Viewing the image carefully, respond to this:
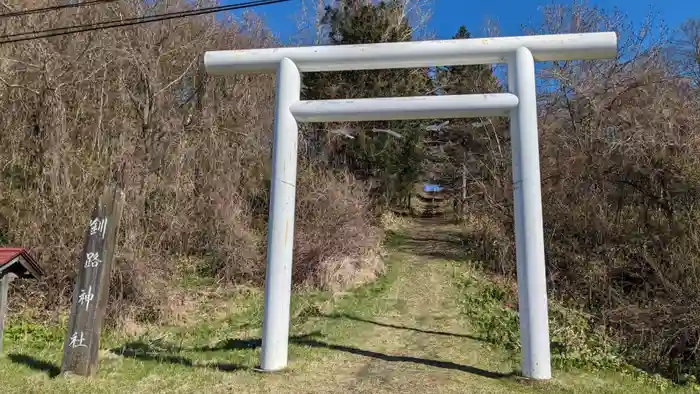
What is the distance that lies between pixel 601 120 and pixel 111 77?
1093 cm

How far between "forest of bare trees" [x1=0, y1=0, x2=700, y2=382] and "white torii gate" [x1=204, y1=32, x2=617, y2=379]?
309 centimetres

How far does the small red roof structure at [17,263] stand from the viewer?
6.28 metres

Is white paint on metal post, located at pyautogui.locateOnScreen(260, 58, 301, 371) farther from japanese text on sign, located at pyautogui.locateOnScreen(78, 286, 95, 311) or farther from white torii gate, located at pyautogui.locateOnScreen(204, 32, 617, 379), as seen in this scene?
japanese text on sign, located at pyautogui.locateOnScreen(78, 286, 95, 311)

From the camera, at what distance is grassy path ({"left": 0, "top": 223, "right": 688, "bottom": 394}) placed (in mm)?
5547

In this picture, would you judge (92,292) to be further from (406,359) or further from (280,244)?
(406,359)

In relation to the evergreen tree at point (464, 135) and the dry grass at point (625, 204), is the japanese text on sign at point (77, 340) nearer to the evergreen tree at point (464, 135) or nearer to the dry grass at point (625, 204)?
the dry grass at point (625, 204)

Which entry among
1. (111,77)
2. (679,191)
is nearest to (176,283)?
(111,77)

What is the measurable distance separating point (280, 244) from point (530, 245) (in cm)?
279

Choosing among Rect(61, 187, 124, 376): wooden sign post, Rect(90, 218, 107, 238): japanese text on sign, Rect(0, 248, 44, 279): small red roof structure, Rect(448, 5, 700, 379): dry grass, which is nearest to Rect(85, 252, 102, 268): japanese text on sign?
Rect(61, 187, 124, 376): wooden sign post

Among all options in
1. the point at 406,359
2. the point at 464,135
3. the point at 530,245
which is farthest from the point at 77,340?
the point at 464,135

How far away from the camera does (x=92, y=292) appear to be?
5.82 metres

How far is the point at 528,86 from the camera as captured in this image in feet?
19.3

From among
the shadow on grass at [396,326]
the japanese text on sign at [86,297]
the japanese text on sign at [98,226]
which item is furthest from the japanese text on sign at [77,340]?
the shadow on grass at [396,326]

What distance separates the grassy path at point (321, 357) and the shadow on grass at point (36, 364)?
0.01 metres
